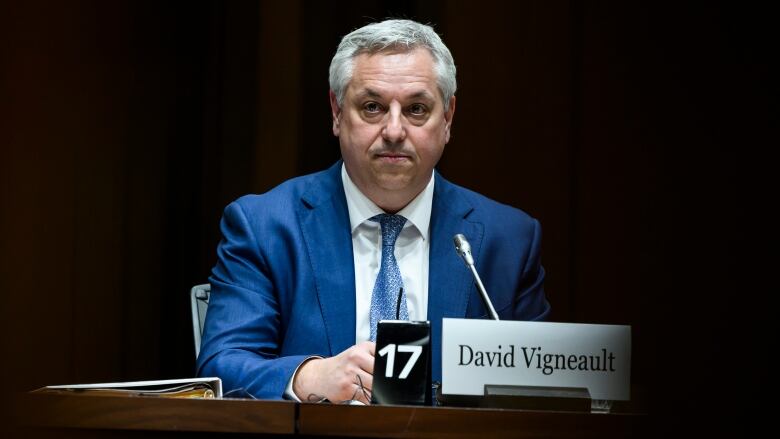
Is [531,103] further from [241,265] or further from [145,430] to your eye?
[145,430]

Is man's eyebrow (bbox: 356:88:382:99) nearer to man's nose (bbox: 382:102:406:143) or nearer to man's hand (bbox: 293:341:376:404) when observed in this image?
man's nose (bbox: 382:102:406:143)

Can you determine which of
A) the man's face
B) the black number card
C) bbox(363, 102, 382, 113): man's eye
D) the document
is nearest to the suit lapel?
the man's face

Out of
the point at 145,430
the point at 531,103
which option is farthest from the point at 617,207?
the point at 145,430

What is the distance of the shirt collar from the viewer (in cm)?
246

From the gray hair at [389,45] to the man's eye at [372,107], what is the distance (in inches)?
3.2

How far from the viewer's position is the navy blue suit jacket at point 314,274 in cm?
227

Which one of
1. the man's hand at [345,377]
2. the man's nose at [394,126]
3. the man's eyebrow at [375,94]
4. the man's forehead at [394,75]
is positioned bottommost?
the man's hand at [345,377]

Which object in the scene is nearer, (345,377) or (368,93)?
(345,377)

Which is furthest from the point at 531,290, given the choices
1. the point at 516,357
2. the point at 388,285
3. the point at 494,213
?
the point at 516,357

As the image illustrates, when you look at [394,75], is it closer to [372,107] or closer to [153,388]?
[372,107]

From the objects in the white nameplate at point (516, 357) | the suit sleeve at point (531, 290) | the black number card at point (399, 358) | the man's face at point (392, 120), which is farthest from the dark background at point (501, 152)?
the black number card at point (399, 358)

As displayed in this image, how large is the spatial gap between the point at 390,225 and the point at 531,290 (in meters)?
0.39

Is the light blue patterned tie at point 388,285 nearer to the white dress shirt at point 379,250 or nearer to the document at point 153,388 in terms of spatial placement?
the white dress shirt at point 379,250

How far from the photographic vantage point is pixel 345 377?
1828mm
